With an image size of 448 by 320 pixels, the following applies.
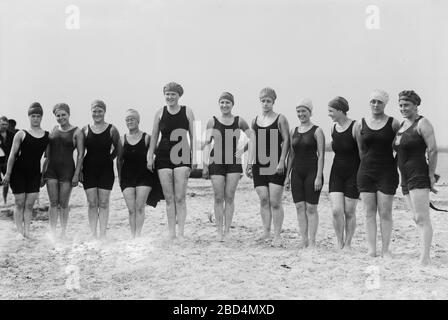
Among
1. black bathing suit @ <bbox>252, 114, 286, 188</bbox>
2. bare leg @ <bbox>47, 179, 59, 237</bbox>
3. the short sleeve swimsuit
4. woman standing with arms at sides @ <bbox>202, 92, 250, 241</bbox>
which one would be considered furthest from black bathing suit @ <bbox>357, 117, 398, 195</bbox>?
bare leg @ <bbox>47, 179, 59, 237</bbox>

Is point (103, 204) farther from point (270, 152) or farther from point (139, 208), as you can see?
point (270, 152)

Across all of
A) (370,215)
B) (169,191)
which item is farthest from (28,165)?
(370,215)

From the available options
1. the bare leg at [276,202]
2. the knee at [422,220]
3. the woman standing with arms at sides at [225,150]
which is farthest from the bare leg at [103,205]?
the knee at [422,220]

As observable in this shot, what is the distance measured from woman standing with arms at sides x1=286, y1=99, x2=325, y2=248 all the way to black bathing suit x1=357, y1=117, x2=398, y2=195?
23.0 inches

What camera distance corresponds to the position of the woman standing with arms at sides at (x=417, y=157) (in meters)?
4.99

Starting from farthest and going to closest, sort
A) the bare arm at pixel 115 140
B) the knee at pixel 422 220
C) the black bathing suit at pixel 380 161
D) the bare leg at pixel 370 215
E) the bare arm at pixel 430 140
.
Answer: the bare arm at pixel 115 140, the bare leg at pixel 370 215, the black bathing suit at pixel 380 161, the knee at pixel 422 220, the bare arm at pixel 430 140

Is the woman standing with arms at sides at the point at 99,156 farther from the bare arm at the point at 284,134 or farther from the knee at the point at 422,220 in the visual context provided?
the knee at the point at 422,220

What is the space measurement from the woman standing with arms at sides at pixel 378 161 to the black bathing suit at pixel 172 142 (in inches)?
81.4

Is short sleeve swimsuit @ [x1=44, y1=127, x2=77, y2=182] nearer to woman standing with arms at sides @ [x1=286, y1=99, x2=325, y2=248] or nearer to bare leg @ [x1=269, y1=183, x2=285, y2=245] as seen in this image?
Answer: bare leg @ [x1=269, y1=183, x2=285, y2=245]

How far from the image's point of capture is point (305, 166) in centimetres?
595

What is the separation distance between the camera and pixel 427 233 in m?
5.11

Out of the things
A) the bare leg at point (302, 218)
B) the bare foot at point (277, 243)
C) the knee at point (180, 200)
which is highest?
the knee at point (180, 200)
